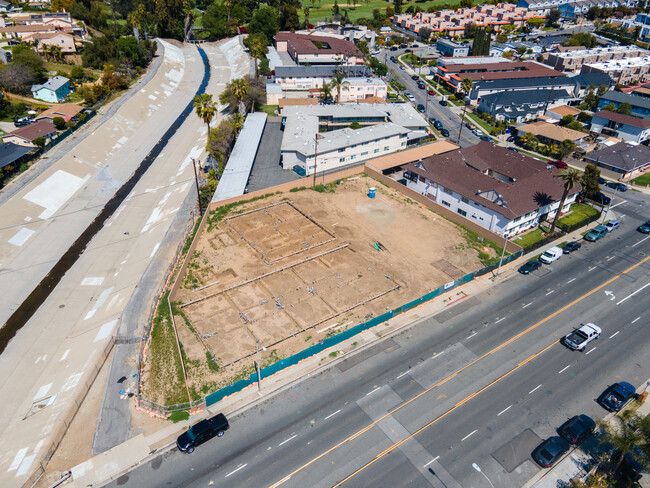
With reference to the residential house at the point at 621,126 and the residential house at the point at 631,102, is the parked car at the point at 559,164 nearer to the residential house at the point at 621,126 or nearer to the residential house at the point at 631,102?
the residential house at the point at 621,126

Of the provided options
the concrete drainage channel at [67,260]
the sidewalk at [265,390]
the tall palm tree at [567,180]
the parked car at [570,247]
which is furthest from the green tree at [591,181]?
the concrete drainage channel at [67,260]

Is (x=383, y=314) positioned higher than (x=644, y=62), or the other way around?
(x=644, y=62)

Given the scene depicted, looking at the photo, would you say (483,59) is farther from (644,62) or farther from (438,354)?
(438,354)

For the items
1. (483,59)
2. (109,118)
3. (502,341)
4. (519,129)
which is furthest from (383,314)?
(483,59)

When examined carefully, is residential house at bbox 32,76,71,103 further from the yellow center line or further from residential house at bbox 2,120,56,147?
the yellow center line

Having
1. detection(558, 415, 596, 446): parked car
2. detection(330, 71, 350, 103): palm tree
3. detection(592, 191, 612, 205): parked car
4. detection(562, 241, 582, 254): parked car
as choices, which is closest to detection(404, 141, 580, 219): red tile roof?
detection(562, 241, 582, 254): parked car

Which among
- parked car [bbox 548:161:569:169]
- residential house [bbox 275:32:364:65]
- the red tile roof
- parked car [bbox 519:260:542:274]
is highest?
residential house [bbox 275:32:364:65]
